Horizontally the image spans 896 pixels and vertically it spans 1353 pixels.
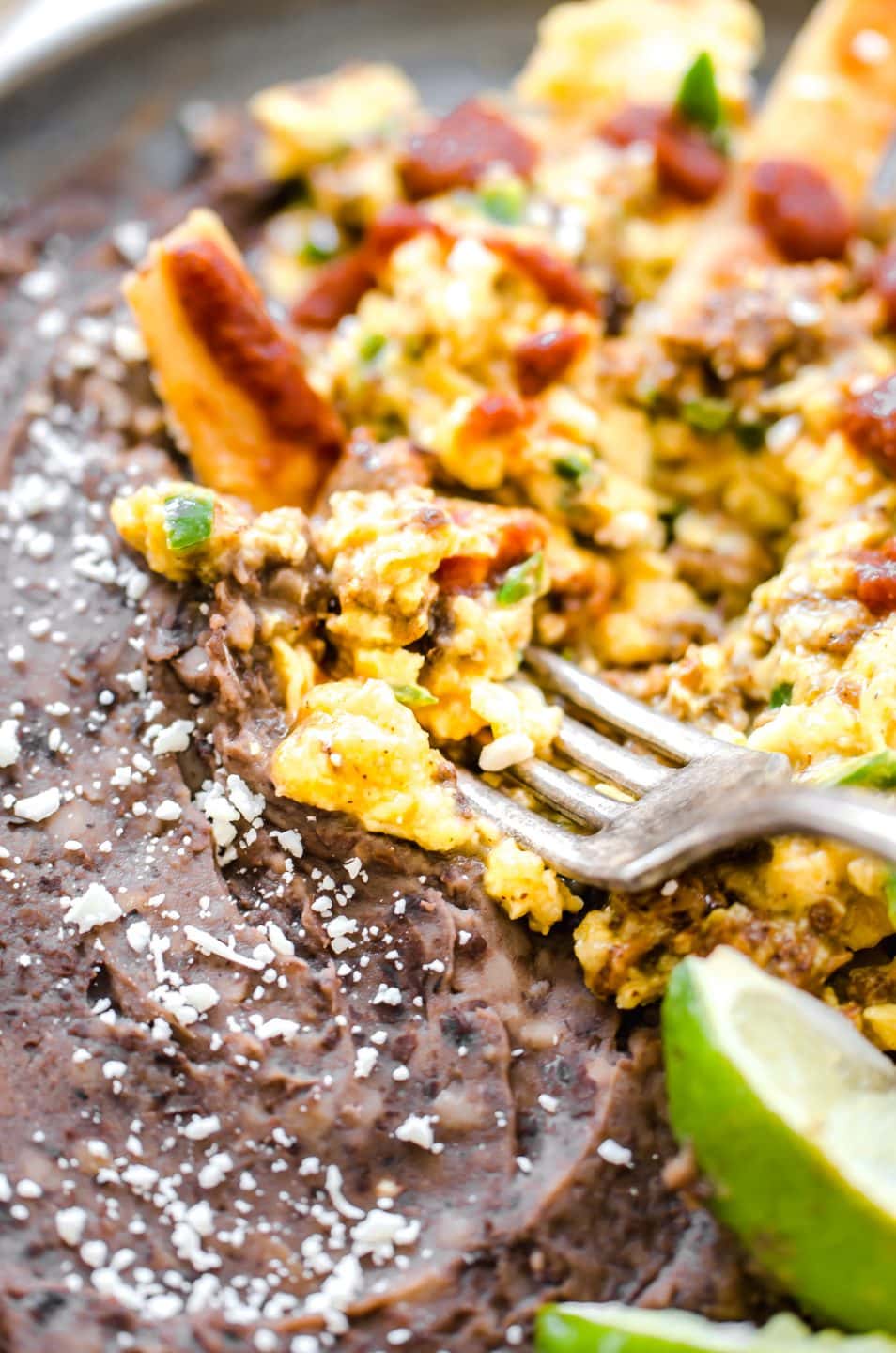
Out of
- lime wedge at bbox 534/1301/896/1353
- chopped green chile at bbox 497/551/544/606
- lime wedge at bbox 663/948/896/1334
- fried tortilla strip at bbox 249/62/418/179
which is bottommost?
lime wedge at bbox 534/1301/896/1353

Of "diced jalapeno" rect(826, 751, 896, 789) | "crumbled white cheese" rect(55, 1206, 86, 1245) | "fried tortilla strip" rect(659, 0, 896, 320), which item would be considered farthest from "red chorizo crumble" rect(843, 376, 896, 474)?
"crumbled white cheese" rect(55, 1206, 86, 1245)

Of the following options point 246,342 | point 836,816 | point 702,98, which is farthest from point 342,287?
point 836,816

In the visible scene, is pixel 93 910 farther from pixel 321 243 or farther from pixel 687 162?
pixel 687 162

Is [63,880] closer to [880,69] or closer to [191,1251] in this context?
[191,1251]

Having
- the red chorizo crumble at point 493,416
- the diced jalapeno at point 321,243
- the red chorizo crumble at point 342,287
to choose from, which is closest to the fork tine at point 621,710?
the red chorizo crumble at point 493,416

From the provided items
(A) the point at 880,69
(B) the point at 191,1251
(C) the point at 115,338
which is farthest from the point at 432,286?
(B) the point at 191,1251

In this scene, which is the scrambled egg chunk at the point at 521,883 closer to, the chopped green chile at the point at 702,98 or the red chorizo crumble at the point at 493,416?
the red chorizo crumble at the point at 493,416

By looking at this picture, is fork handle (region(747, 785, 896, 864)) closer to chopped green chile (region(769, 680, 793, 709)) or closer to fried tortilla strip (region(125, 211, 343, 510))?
chopped green chile (region(769, 680, 793, 709))
